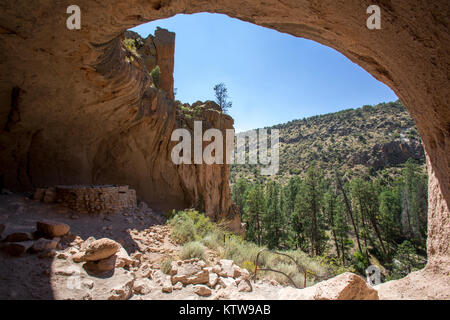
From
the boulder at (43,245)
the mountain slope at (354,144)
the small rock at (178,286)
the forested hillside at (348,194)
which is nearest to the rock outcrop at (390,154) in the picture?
the mountain slope at (354,144)

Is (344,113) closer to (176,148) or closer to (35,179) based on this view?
(176,148)

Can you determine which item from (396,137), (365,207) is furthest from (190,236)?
(396,137)

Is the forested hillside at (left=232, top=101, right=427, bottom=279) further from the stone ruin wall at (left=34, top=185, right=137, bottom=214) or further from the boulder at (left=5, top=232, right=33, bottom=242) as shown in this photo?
the boulder at (left=5, top=232, right=33, bottom=242)

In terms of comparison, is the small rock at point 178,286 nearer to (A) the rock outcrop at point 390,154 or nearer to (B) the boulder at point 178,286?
(B) the boulder at point 178,286

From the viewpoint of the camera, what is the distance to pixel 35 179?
752 cm

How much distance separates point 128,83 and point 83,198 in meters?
4.32

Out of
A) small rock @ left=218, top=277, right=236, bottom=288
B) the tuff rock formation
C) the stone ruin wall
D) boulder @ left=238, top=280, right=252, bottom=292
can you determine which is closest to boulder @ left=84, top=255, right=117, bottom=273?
small rock @ left=218, top=277, right=236, bottom=288

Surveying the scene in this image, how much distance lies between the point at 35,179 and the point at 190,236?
620cm

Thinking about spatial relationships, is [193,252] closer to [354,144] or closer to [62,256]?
[62,256]

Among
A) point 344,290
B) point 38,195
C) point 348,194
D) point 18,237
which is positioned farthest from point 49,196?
point 348,194

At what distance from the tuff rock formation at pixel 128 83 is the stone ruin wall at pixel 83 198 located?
216 centimetres

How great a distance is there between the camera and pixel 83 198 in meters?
6.10

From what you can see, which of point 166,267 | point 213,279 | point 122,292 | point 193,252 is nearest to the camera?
point 122,292

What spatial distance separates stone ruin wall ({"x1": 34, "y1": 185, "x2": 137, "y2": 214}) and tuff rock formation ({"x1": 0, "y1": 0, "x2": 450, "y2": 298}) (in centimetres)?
216
